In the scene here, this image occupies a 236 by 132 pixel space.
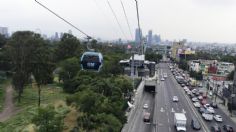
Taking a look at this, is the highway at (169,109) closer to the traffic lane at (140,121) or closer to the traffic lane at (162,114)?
the traffic lane at (162,114)

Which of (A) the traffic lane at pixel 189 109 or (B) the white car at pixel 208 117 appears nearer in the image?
(A) the traffic lane at pixel 189 109

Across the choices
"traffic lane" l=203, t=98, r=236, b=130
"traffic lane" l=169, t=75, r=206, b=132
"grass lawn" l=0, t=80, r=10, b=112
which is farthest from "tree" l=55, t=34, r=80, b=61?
"traffic lane" l=203, t=98, r=236, b=130

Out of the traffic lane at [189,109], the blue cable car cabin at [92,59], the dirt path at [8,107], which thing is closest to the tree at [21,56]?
the dirt path at [8,107]

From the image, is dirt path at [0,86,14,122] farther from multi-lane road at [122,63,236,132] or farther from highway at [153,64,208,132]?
highway at [153,64,208,132]

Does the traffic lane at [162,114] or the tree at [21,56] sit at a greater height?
the tree at [21,56]

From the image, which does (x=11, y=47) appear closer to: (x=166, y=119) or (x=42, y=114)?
(x=166, y=119)

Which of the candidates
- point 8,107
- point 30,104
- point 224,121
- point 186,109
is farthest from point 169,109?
point 8,107

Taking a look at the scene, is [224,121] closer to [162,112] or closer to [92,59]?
[162,112]

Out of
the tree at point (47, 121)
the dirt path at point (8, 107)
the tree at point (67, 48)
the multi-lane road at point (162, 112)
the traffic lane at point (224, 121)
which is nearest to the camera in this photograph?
the tree at point (47, 121)
